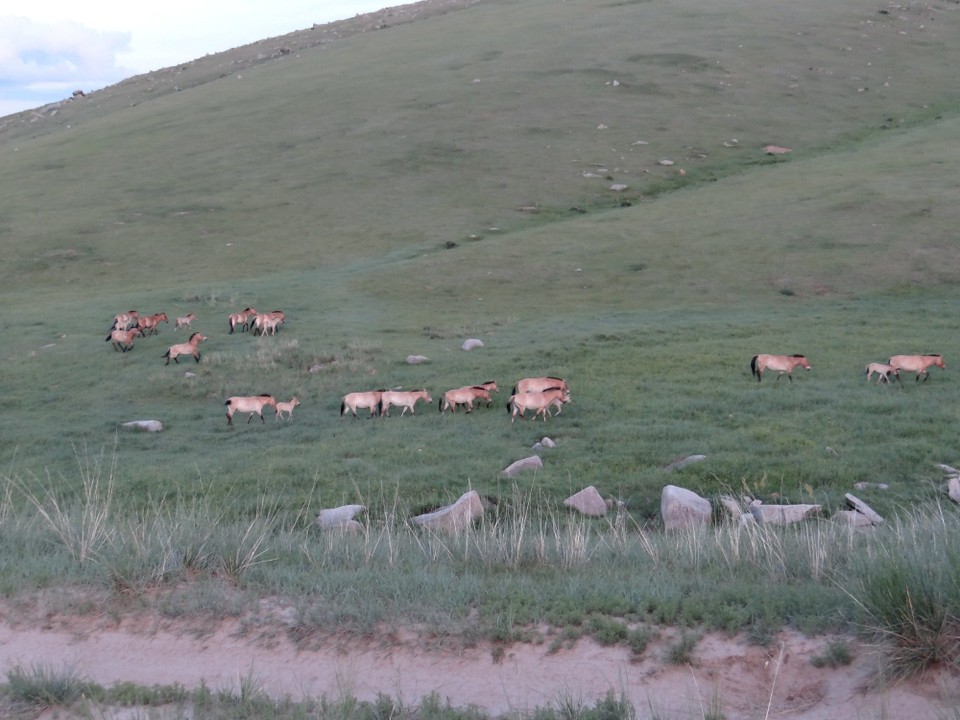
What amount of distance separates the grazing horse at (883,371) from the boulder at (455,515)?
31.1ft

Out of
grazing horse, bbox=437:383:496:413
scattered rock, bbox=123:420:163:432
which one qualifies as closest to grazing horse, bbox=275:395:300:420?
scattered rock, bbox=123:420:163:432

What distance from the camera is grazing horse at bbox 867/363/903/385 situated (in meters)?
17.3

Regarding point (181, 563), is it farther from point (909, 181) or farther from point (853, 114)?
point (853, 114)

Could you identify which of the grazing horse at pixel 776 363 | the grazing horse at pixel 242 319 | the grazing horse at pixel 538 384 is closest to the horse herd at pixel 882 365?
the grazing horse at pixel 776 363

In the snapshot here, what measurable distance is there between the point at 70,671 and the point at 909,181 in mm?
35998

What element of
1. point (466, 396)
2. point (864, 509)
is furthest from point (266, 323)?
point (864, 509)

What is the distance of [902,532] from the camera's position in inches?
322

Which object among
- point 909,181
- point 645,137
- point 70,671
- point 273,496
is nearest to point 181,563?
point 70,671

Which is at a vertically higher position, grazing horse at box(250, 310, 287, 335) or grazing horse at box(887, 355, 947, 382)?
grazing horse at box(250, 310, 287, 335)

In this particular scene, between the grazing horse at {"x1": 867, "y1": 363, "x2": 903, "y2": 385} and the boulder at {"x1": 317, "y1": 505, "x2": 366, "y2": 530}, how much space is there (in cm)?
1062

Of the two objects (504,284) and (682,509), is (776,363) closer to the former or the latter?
(682,509)

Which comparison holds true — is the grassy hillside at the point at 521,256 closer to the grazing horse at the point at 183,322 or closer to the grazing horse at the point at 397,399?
the grazing horse at the point at 397,399

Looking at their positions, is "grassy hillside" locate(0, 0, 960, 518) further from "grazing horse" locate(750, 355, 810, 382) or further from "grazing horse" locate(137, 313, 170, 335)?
"grazing horse" locate(137, 313, 170, 335)

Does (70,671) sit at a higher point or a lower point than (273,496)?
higher
